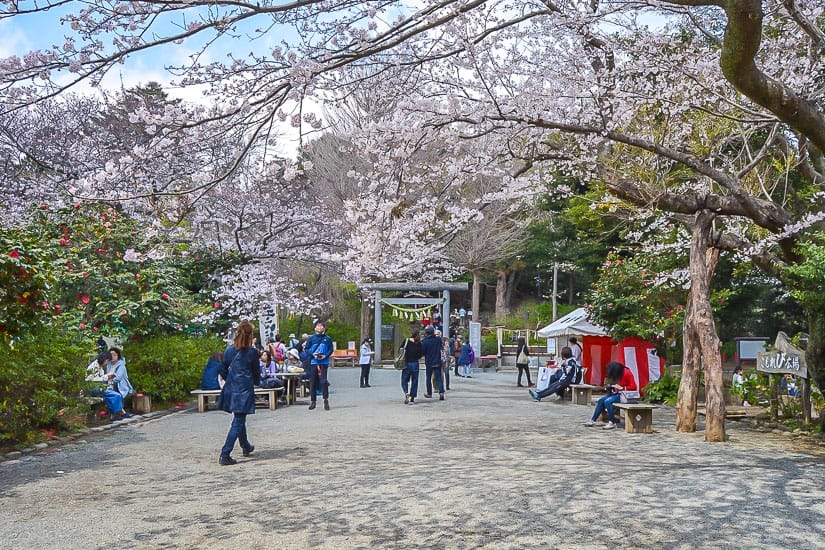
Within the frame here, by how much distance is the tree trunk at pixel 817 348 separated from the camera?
32.0 ft

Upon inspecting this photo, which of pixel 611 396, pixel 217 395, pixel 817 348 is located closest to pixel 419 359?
pixel 217 395

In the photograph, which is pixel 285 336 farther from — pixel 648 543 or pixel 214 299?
pixel 648 543

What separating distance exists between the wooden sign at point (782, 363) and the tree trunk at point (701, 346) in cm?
137

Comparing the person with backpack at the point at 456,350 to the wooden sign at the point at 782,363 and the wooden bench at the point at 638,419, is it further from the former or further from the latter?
the wooden bench at the point at 638,419

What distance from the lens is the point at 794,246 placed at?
10.7 meters

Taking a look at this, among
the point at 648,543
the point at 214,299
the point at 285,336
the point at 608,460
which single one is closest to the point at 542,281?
the point at 285,336

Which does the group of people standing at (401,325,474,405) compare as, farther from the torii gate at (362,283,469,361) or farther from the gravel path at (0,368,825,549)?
the torii gate at (362,283,469,361)

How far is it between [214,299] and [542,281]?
27.8 meters

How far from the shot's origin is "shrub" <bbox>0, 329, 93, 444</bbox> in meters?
8.41

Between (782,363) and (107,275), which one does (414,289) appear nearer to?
(107,275)

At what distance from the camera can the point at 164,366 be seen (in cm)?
1360

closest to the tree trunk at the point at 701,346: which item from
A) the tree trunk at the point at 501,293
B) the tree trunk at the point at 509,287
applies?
the tree trunk at the point at 501,293

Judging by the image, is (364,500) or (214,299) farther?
(214,299)

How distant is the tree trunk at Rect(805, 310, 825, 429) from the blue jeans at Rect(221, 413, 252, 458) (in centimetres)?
755
